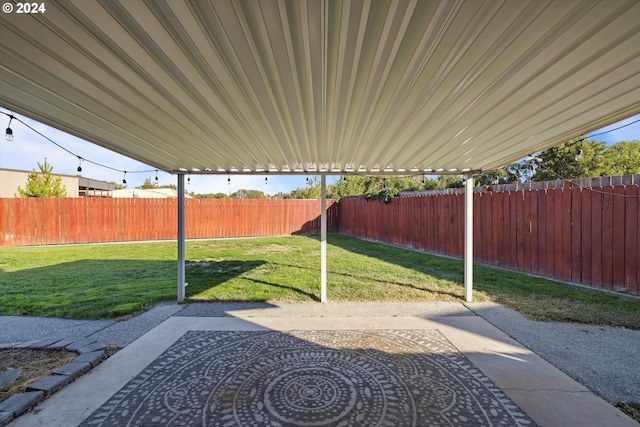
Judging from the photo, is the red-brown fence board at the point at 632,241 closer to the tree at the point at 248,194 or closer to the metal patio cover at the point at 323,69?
the metal patio cover at the point at 323,69

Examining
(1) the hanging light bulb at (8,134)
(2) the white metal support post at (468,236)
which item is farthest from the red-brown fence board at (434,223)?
(1) the hanging light bulb at (8,134)

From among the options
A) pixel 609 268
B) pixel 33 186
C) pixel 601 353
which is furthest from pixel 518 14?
pixel 33 186

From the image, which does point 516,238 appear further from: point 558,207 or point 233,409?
point 233,409

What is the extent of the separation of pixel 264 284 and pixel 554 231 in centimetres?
587

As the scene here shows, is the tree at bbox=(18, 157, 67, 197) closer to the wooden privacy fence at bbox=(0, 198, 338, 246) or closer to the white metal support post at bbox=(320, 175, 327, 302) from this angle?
the wooden privacy fence at bbox=(0, 198, 338, 246)

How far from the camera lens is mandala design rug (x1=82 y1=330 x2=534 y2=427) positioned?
2047 millimetres

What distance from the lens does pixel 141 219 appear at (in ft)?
43.3

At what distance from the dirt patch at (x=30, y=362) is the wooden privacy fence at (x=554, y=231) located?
764 cm

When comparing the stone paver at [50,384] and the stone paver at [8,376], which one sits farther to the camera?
the stone paver at [8,376]

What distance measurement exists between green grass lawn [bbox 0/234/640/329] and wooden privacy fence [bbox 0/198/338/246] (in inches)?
116

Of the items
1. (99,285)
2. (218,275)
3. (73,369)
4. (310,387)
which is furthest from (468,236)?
(99,285)

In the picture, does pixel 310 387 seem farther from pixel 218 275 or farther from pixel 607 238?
pixel 607 238

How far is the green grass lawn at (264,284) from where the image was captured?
14.0ft

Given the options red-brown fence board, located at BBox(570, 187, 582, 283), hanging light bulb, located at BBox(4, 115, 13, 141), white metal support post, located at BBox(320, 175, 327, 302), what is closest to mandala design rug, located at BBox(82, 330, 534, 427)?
white metal support post, located at BBox(320, 175, 327, 302)
